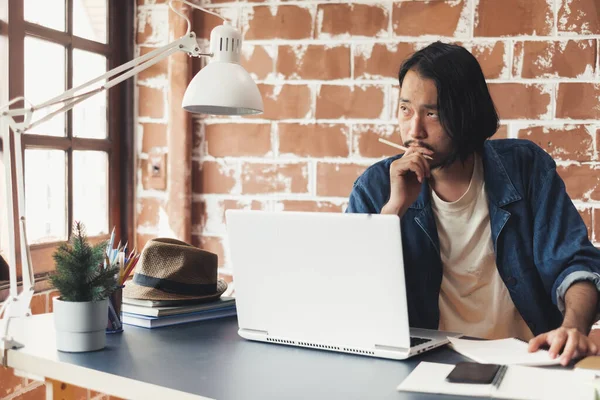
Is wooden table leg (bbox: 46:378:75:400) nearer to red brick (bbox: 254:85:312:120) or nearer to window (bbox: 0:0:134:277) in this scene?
window (bbox: 0:0:134:277)

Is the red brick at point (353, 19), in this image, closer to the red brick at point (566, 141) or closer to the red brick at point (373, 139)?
the red brick at point (373, 139)

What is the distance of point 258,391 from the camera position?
111 cm

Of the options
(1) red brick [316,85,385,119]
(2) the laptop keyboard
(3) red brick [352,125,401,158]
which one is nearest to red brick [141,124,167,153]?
(1) red brick [316,85,385,119]

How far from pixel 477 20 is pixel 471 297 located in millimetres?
946

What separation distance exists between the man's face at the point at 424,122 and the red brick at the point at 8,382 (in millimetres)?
1282

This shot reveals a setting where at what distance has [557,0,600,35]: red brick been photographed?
2.16 meters

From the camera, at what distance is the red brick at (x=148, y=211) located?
259 centimetres

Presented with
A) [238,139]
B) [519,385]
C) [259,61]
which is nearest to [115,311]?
[519,385]

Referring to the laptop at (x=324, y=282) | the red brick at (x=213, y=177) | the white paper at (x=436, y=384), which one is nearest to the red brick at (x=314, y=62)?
the red brick at (x=213, y=177)

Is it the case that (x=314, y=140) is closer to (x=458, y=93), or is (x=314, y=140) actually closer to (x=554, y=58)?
(x=458, y=93)

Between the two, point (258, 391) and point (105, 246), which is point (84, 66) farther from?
point (258, 391)

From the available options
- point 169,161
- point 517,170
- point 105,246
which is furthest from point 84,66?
point 517,170

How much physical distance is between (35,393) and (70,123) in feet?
2.83

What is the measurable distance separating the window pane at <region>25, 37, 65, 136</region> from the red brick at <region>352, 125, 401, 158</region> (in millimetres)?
971
